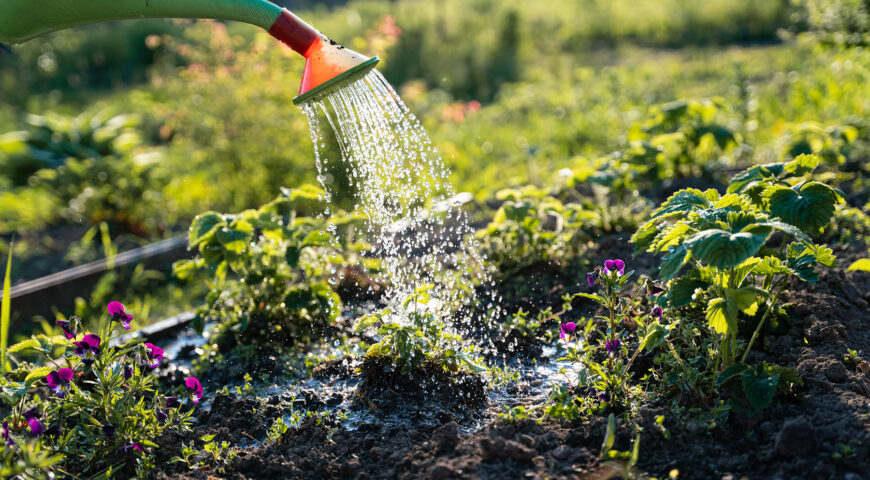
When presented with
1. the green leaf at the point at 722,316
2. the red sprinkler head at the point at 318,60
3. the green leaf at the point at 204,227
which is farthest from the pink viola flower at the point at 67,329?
the green leaf at the point at 722,316

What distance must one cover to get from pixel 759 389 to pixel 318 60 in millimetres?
1605

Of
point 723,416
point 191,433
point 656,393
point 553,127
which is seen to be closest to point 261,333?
point 191,433

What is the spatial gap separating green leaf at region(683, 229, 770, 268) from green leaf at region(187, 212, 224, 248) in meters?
1.93

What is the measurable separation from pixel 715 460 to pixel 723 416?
0.60 feet

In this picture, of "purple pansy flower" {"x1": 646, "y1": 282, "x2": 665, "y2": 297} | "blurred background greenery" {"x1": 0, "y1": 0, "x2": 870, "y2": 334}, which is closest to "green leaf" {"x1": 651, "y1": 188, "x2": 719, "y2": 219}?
→ "purple pansy flower" {"x1": 646, "y1": 282, "x2": 665, "y2": 297}

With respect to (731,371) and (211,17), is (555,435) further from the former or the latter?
(211,17)

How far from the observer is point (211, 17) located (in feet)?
6.69

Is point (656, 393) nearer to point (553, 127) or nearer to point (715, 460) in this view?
point (715, 460)

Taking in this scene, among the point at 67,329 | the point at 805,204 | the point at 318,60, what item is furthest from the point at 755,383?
the point at 67,329

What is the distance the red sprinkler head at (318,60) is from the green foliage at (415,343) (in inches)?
36.5

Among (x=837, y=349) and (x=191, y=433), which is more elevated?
(x=837, y=349)

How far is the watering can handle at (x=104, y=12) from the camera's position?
1.96 meters

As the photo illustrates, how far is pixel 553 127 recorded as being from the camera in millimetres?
6809

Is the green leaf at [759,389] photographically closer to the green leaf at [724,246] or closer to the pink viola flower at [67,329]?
the green leaf at [724,246]
